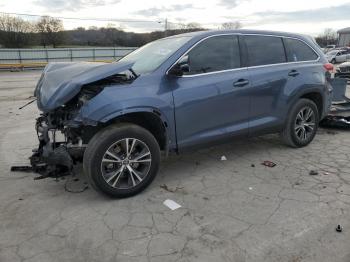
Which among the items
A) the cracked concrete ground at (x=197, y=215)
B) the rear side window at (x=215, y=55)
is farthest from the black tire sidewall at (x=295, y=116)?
the rear side window at (x=215, y=55)

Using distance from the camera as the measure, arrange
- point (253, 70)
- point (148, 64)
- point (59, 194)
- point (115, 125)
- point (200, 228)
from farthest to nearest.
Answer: point (253, 70) < point (148, 64) < point (59, 194) < point (115, 125) < point (200, 228)

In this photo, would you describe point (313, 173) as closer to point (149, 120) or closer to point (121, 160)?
point (149, 120)

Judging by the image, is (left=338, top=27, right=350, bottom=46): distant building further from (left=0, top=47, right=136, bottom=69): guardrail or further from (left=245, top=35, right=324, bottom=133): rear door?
(left=245, top=35, right=324, bottom=133): rear door

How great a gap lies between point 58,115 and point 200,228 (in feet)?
7.07

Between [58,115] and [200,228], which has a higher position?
[58,115]

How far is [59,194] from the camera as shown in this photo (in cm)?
414

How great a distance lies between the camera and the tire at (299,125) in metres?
5.39

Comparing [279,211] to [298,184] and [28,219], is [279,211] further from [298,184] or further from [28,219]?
[28,219]

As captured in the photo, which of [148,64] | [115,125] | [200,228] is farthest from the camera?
[148,64]

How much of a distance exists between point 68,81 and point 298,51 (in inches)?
142

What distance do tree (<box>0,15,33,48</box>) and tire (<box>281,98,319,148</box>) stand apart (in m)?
43.8

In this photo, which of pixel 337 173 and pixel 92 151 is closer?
pixel 92 151

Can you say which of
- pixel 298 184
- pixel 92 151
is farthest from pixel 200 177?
pixel 92 151

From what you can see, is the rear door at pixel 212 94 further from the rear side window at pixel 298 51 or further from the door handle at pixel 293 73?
the rear side window at pixel 298 51
